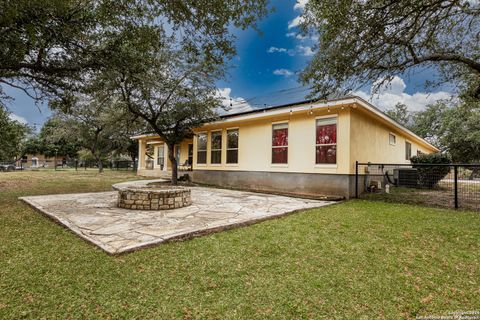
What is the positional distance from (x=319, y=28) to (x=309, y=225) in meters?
4.29

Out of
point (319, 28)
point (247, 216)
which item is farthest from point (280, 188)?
point (319, 28)

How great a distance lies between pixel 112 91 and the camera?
9352 millimetres

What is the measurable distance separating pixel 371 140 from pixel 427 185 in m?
2.73

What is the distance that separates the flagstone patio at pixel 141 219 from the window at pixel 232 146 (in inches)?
200

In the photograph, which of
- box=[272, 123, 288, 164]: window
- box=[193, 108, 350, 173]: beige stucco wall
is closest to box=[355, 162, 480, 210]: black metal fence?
box=[193, 108, 350, 173]: beige stucco wall

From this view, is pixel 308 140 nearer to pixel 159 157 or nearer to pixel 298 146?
pixel 298 146

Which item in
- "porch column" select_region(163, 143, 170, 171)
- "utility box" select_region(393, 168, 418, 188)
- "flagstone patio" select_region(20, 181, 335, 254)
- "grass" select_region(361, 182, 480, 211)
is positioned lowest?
"flagstone patio" select_region(20, 181, 335, 254)

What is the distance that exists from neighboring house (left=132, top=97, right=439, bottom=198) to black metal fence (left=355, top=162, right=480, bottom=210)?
25.7 inches

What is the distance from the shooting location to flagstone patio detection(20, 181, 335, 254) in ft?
11.4

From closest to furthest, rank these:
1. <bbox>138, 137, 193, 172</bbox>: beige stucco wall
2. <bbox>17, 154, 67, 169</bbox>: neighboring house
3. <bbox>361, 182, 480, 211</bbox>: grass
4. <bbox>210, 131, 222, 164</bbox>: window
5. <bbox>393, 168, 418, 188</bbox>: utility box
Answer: <bbox>361, 182, 480, 211</bbox>: grass
<bbox>393, 168, 418, 188</bbox>: utility box
<bbox>210, 131, 222, 164</bbox>: window
<bbox>138, 137, 193, 172</bbox>: beige stucco wall
<bbox>17, 154, 67, 169</bbox>: neighboring house

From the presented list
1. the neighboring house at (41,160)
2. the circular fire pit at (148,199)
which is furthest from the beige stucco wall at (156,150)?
the neighboring house at (41,160)

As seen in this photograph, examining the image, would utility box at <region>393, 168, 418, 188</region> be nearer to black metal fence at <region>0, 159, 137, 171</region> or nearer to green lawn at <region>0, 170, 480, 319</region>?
green lawn at <region>0, 170, 480, 319</region>

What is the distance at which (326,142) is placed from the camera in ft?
27.6

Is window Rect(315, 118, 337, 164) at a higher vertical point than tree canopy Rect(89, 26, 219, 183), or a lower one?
lower
